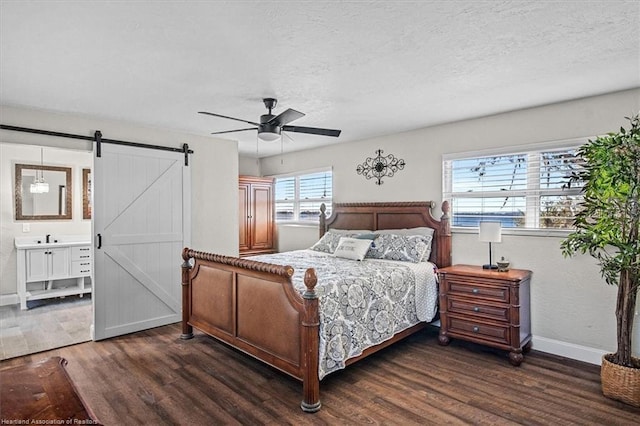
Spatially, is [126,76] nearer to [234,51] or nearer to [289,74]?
[234,51]

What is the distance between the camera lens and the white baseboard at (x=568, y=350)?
133 inches

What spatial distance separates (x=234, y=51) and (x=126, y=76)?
106 cm

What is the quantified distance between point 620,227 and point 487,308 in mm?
1293

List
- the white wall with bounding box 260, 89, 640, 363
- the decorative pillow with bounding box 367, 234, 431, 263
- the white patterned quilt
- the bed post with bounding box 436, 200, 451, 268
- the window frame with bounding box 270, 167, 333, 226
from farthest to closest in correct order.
A: the window frame with bounding box 270, 167, 333, 226
the bed post with bounding box 436, 200, 451, 268
the decorative pillow with bounding box 367, 234, 431, 263
the white wall with bounding box 260, 89, 640, 363
the white patterned quilt

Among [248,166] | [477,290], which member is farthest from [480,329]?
[248,166]

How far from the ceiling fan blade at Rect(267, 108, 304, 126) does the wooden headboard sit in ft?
7.25

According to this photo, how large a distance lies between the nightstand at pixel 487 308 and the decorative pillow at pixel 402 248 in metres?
0.38

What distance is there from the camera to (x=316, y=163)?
6023mm

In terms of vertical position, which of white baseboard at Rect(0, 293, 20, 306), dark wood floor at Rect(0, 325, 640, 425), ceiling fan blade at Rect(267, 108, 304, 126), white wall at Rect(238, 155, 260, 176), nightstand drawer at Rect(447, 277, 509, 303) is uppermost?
Answer: white wall at Rect(238, 155, 260, 176)

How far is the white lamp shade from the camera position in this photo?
3.67 m

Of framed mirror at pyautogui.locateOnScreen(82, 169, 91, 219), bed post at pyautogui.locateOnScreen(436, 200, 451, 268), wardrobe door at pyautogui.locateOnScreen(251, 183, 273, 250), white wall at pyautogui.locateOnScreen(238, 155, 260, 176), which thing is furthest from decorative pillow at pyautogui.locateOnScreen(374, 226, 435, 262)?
framed mirror at pyautogui.locateOnScreen(82, 169, 91, 219)

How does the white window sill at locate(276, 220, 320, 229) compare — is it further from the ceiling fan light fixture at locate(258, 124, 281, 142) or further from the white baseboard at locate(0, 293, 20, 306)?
the white baseboard at locate(0, 293, 20, 306)

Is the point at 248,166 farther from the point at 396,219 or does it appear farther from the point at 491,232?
the point at 491,232

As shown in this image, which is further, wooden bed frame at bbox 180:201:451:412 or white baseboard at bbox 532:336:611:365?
white baseboard at bbox 532:336:611:365
